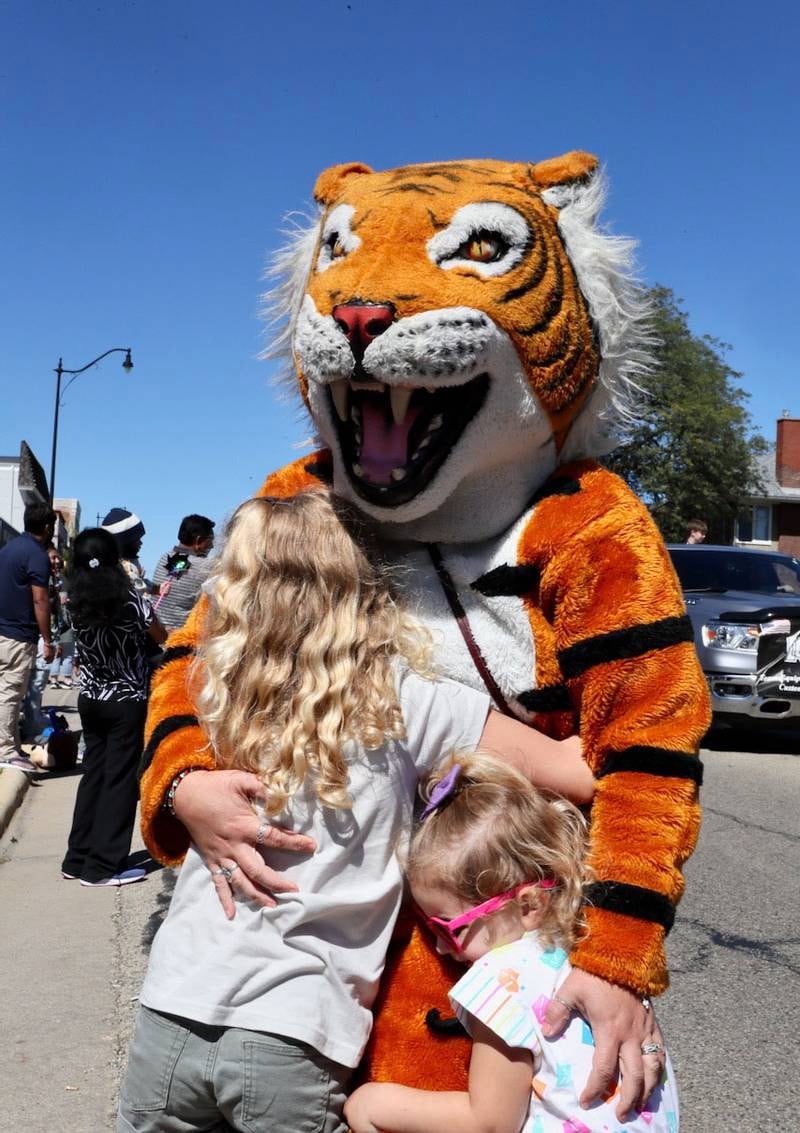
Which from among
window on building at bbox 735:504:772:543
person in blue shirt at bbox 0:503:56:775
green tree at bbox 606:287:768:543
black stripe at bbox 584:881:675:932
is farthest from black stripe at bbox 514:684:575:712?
window on building at bbox 735:504:772:543

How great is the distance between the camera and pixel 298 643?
6.42ft

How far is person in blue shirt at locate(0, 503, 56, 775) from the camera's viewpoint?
8.15m

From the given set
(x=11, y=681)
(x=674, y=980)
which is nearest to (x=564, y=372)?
(x=674, y=980)

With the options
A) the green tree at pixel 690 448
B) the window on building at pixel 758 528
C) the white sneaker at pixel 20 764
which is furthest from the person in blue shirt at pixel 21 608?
the window on building at pixel 758 528

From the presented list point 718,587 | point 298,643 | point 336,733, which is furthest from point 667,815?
point 718,587

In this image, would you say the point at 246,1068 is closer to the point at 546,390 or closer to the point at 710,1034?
the point at 546,390

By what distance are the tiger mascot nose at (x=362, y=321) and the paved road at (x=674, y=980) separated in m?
2.54

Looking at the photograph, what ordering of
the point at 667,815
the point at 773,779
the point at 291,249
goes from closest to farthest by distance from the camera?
1. the point at 667,815
2. the point at 291,249
3. the point at 773,779

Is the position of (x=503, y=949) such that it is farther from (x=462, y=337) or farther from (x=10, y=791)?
(x=10, y=791)

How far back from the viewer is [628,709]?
76.7 inches

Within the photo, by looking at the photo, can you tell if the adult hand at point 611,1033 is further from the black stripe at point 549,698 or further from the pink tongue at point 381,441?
the pink tongue at point 381,441

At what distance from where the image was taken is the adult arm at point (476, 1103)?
1.73 metres

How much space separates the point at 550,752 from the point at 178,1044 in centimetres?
81

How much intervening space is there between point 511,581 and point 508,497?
0.68ft
